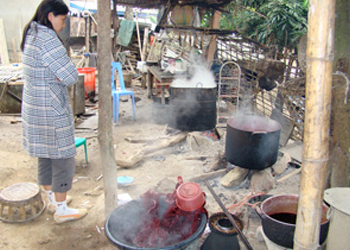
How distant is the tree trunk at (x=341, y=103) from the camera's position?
2889mm

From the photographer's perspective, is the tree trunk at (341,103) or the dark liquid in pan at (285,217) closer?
the dark liquid in pan at (285,217)

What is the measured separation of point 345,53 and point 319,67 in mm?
1752

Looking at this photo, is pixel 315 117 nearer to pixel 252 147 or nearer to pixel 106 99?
pixel 106 99

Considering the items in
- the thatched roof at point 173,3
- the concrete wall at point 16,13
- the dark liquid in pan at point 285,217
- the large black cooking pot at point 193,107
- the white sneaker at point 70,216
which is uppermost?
the concrete wall at point 16,13

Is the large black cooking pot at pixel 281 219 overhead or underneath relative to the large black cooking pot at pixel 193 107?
underneath

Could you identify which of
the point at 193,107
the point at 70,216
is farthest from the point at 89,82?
the point at 70,216

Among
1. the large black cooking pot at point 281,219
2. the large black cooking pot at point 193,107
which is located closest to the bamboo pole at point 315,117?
the large black cooking pot at point 281,219

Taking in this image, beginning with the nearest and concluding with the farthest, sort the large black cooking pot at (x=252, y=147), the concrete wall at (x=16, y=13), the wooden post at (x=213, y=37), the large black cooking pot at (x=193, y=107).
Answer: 1. the large black cooking pot at (x=252, y=147)
2. the large black cooking pot at (x=193, y=107)
3. the wooden post at (x=213, y=37)
4. the concrete wall at (x=16, y=13)

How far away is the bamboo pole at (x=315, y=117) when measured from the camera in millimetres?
1478

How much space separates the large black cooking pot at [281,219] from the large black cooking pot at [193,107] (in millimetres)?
3014

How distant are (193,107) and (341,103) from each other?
292 cm

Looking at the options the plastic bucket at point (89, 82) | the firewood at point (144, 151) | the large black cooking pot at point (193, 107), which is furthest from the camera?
the plastic bucket at point (89, 82)

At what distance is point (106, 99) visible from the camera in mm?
2682

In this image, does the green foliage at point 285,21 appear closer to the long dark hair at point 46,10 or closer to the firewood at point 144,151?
the firewood at point 144,151
